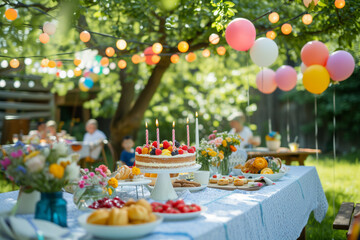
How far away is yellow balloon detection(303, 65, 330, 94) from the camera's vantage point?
5078mm

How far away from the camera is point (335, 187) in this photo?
823 centimetres

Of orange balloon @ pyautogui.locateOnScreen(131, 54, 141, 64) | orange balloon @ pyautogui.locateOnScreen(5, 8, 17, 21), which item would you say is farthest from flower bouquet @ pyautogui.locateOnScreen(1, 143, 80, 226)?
orange balloon @ pyautogui.locateOnScreen(131, 54, 141, 64)

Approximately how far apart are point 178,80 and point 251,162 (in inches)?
337

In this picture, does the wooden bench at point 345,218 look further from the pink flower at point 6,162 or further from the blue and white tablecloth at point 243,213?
the pink flower at point 6,162

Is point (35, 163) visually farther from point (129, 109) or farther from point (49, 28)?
point (129, 109)

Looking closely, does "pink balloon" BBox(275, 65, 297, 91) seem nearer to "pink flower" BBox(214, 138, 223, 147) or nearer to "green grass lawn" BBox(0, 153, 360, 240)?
"green grass lawn" BBox(0, 153, 360, 240)

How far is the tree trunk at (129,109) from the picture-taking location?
791 cm

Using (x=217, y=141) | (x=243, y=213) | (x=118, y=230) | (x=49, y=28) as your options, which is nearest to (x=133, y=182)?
(x=243, y=213)

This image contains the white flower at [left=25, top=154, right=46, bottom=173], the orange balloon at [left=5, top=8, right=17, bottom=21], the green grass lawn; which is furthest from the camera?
the green grass lawn

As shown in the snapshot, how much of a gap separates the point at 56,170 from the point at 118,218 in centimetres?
41

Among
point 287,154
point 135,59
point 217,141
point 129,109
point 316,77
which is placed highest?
point 135,59

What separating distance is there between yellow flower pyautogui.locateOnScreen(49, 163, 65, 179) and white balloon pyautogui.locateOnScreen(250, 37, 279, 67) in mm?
3656

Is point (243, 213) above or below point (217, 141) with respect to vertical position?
below

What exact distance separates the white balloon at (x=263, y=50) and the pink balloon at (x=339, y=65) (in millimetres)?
717
